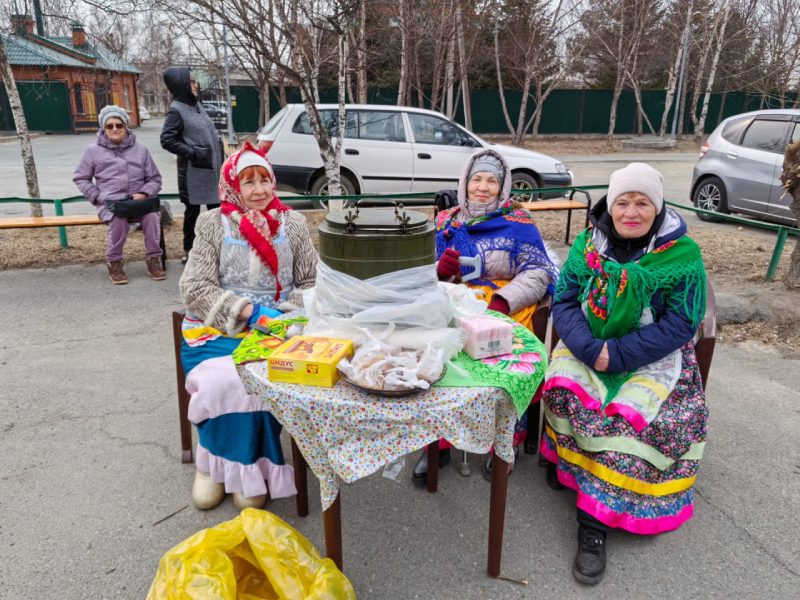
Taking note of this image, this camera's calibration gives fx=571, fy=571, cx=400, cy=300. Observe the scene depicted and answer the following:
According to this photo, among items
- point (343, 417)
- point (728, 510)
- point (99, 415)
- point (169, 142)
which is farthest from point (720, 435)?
point (169, 142)

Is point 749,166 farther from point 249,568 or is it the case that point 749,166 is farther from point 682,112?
point 682,112

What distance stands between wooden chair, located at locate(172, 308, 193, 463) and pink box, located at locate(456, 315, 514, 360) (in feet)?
4.71

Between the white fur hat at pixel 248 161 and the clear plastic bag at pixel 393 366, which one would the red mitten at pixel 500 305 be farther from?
the white fur hat at pixel 248 161

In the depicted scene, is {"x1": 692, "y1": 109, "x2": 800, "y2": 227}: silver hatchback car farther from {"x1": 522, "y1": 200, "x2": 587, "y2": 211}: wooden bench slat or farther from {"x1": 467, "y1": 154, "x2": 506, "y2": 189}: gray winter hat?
{"x1": 467, "y1": 154, "x2": 506, "y2": 189}: gray winter hat

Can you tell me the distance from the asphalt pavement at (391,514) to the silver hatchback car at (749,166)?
5.46 metres

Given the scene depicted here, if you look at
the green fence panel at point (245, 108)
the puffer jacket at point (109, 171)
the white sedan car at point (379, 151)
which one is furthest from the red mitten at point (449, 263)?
the green fence panel at point (245, 108)

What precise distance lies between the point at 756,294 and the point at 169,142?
5397 mm

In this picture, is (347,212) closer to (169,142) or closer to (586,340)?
(586,340)

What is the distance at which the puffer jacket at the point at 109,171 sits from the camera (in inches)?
205

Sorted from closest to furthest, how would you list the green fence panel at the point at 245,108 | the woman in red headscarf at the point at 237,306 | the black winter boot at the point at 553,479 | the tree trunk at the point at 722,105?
the woman in red headscarf at the point at 237,306
the black winter boot at the point at 553,479
the green fence panel at the point at 245,108
the tree trunk at the point at 722,105

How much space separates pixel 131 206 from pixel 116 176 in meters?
0.33

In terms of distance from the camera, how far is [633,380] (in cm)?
229

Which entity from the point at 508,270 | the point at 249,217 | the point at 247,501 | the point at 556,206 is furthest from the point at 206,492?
the point at 556,206

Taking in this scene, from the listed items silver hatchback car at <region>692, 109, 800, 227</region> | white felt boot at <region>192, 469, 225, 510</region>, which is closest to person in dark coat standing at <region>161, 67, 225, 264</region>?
white felt boot at <region>192, 469, 225, 510</region>
